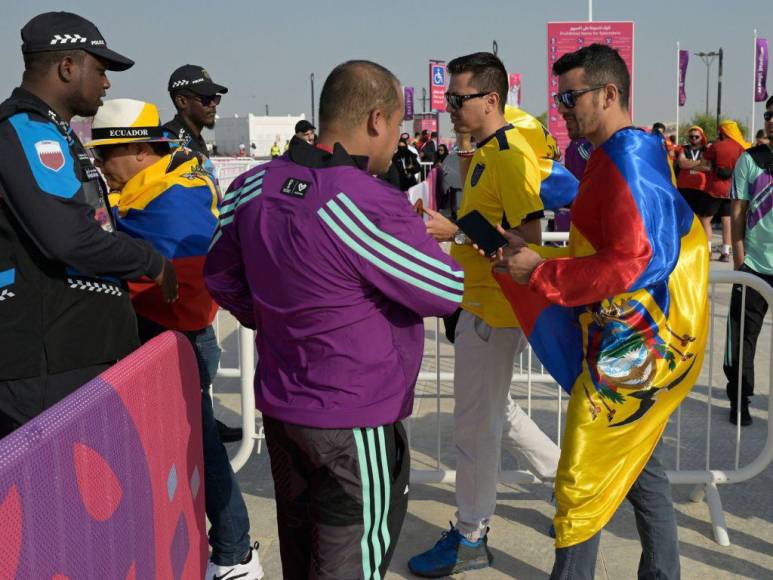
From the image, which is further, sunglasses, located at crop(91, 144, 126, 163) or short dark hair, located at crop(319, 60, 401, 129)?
sunglasses, located at crop(91, 144, 126, 163)

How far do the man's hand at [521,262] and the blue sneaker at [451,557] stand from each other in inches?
55.4

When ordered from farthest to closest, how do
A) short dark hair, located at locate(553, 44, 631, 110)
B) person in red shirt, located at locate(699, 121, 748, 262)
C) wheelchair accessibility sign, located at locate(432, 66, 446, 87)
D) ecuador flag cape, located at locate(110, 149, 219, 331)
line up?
wheelchair accessibility sign, located at locate(432, 66, 446, 87), person in red shirt, located at locate(699, 121, 748, 262), ecuador flag cape, located at locate(110, 149, 219, 331), short dark hair, located at locate(553, 44, 631, 110)

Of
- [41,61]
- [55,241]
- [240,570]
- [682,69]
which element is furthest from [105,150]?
[682,69]

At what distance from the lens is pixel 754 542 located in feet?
12.5

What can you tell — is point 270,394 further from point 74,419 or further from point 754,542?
point 754,542

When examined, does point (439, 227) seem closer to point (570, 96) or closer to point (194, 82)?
point (570, 96)

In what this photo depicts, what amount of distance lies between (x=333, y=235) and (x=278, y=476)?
0.82 meters

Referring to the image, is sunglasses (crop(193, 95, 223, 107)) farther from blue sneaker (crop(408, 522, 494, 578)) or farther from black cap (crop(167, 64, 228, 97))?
blue sneaker (crop(408, 522, 494, 578))

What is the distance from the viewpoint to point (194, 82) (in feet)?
17.6

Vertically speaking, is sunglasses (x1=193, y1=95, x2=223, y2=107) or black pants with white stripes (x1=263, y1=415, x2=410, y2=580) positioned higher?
sunglasses (x1=193, y1=95, x2=223, y2=107)

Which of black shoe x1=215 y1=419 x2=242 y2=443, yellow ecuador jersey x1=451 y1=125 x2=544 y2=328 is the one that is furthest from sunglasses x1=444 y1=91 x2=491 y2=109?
black shoe x1=215 y1=419 x2=242 y2=443

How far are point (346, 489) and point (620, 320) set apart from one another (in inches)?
41.8

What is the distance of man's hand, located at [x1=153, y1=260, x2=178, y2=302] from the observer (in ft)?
9.68

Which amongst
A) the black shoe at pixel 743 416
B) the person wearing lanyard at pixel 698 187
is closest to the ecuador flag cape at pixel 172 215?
the black shoe at pixel 743 416
